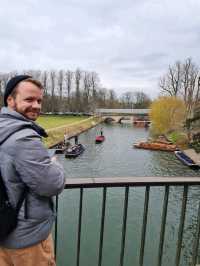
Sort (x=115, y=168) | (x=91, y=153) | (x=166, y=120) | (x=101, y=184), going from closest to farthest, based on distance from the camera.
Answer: (x=101, y=184), (x=115, y=168), (x=91, y=153), (x=166, y=120)

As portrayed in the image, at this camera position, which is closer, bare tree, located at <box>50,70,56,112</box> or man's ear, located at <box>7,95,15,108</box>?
man's ear, located at <box>7,95,15,108</box>

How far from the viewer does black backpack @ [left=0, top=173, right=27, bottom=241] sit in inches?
46.5

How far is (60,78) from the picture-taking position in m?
68.4

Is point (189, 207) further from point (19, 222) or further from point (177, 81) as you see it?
point (177, 81)

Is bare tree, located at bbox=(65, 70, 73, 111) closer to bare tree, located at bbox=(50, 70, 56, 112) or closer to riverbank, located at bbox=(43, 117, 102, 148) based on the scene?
bare tree, located at bbox=(50, 70, 56, 112)

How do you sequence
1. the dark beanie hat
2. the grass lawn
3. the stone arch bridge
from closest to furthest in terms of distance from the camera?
the dark beanie hat, the grass lawn, the stone arch bridge

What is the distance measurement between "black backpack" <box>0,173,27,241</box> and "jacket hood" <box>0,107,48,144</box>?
0.71 feet

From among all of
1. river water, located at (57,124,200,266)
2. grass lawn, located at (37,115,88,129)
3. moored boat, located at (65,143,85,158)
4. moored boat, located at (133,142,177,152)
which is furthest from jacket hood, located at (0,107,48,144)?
grass lawn, located at (37,115,88,129)

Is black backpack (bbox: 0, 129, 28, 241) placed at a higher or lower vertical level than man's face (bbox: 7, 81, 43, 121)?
lower

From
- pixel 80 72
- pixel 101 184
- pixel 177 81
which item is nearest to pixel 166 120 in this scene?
pixel 177 81

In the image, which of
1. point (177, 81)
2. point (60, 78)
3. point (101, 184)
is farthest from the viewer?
point (60, 78)

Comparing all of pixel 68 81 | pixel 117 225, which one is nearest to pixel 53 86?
pixel 68 81

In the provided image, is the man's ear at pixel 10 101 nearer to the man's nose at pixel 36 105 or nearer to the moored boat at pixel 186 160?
the man's nose at pixel 36 105

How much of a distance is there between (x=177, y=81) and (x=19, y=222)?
46.4 m
